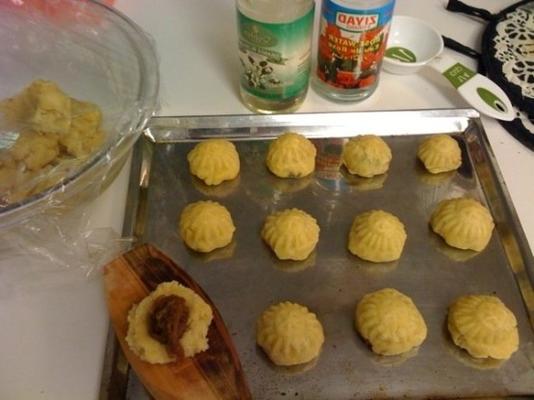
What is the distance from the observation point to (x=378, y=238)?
83 cm

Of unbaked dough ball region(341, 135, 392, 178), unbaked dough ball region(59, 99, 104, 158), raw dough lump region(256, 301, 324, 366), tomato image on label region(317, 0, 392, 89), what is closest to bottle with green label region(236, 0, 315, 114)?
tomato image on label region(317, 0, 392, 89)

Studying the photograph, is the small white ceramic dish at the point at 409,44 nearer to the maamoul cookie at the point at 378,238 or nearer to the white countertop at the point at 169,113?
the white countertop at the point at 169,113

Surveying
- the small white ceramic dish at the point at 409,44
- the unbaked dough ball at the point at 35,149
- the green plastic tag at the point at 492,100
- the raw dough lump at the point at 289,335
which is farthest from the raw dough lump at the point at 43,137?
the green plastic tag at the point at 492,100

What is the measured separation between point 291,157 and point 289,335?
12.3 inches

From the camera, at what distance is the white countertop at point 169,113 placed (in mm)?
748

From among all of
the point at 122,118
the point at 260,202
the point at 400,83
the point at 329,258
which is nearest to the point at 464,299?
the point at 329,258

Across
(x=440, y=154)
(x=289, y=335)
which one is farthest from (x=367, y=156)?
(x=289, y=335)

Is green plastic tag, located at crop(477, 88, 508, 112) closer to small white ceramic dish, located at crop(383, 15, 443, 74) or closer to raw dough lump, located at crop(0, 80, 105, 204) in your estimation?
small white ceramic dish, located at crop(383, 15, 443, 74)

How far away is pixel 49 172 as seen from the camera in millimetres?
795

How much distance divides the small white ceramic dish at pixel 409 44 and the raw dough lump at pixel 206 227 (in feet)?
1.54

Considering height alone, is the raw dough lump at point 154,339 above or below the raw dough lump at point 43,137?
below

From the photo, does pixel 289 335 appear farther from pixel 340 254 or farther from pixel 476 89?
pixel 476 89

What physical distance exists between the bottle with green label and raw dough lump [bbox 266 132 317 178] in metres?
0.08

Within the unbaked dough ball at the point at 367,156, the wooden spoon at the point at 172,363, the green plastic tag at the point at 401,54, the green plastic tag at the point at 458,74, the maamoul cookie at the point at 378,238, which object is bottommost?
the wooden spoon at the point at 172,363
